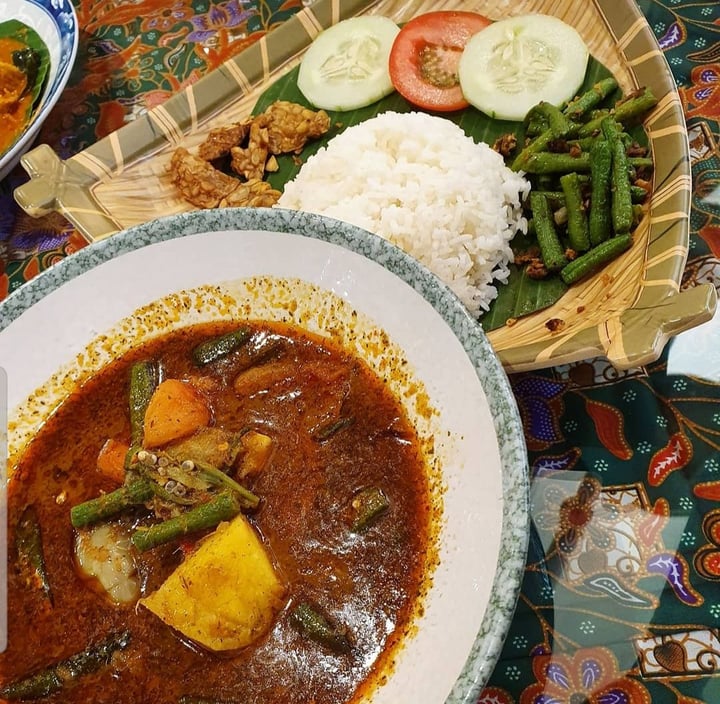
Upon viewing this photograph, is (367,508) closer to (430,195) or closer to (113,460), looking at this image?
(113,460)

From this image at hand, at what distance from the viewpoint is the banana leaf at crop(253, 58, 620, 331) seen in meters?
2.76

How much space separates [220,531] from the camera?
194cm

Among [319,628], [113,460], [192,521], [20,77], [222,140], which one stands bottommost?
[319,628]

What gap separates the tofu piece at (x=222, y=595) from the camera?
184 cm

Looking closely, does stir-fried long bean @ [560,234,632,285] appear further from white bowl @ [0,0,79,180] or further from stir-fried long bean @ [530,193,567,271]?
white bowl @ [0,0,79,180]

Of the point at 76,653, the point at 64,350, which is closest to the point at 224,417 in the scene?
the point at 64,350

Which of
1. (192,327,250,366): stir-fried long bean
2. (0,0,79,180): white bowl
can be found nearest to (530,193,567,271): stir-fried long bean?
(192,327,250,366): stir-fried long bean

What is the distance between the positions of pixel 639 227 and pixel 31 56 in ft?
11.1

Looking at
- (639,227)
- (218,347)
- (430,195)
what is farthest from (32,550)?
(639,227)

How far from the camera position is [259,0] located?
4238 mm

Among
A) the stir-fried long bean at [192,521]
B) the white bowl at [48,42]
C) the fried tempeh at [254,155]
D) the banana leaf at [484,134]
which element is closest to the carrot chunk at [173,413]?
the stir-fried long bean at [192,521]

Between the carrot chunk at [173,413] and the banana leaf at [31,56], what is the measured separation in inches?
88.4

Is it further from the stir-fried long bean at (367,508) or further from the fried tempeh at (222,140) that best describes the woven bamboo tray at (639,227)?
the stir-fried long bean at (367,508)

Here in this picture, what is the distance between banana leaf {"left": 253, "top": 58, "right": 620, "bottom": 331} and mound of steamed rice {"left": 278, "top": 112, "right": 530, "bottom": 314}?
7 cm
